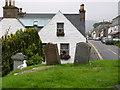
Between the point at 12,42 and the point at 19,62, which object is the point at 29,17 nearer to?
the point at 12,42

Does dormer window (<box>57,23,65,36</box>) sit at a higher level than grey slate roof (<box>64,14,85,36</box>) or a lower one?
lower

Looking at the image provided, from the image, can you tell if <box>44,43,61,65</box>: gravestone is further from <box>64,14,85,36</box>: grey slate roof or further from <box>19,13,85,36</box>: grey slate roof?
<box>64,14,85,36</box>: grey slate roof

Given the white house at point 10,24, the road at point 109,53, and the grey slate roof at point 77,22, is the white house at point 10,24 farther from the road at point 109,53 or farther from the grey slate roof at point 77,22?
the road at point 109,53

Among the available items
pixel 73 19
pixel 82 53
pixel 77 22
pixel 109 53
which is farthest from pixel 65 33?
pixel 82 53

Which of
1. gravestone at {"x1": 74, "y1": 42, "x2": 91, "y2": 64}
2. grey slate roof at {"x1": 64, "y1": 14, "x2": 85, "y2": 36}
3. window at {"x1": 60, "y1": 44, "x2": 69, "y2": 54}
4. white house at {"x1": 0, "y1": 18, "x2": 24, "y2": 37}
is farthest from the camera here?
grey slate roof at {"x1": 64, "y1": 14, "x2": 85, "y2": 36}

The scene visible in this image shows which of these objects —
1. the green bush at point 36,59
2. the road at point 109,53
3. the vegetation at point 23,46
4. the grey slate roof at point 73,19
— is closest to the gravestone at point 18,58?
the vegetation at point 23,46

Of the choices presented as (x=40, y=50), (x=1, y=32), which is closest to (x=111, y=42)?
(x=1, y=32)

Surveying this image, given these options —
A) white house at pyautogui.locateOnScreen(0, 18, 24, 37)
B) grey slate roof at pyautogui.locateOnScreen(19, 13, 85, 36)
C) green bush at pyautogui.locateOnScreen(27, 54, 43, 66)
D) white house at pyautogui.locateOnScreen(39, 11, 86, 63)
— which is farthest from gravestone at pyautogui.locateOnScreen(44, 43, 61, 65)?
white house at pyautogui.locateOnScreen(0, 18, 24, 37)

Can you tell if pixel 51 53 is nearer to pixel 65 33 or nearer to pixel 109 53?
pixel 65 33

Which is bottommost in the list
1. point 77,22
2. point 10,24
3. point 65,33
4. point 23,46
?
point 23,46

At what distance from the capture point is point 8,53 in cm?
1892

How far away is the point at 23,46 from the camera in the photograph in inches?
799

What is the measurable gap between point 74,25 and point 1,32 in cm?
931

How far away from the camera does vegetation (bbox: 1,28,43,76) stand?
731 inches
